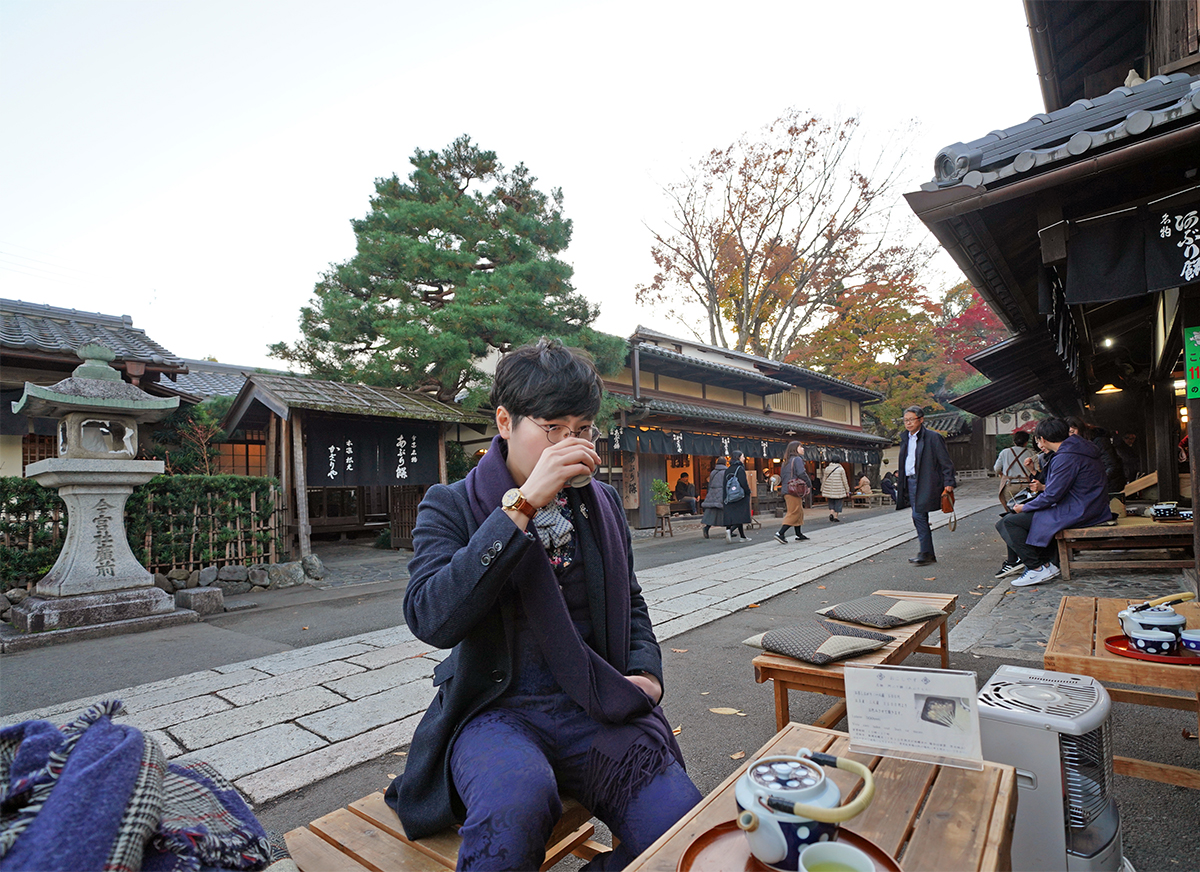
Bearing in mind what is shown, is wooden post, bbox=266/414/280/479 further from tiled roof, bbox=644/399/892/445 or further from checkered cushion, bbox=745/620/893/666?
checkered cushion, bbox=745/620/893/666

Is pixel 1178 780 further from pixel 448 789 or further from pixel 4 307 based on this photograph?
pixel 4 307

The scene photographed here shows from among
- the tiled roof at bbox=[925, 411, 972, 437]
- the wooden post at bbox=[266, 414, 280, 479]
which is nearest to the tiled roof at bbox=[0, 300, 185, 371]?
the wooden post at bbox=[266, 414, 280, 479]

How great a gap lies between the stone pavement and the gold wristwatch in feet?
7.69

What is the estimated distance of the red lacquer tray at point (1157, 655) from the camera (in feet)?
7.74

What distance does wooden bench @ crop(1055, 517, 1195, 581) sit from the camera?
6281mm

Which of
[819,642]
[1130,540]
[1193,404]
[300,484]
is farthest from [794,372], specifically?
[819,642]

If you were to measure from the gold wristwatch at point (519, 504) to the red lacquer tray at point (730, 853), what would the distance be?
0.87 metres

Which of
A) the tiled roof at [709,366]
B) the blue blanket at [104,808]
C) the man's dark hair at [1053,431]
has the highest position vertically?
Result: the tiled roof at [709,366]

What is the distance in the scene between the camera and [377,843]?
1.67 m

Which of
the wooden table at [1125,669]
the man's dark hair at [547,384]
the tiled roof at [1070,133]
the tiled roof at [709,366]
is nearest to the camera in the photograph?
the man's dark hair at [547,384]

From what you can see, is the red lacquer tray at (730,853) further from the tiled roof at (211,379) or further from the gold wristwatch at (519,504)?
the tiled roof at (211,379)

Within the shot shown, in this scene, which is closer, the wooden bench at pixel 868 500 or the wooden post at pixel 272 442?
the wooden post at pixel 272 442

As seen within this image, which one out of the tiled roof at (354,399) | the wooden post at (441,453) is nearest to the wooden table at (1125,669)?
the tiled roof at (354,399)

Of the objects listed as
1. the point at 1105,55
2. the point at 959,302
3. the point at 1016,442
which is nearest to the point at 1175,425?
the point at 1016,442
